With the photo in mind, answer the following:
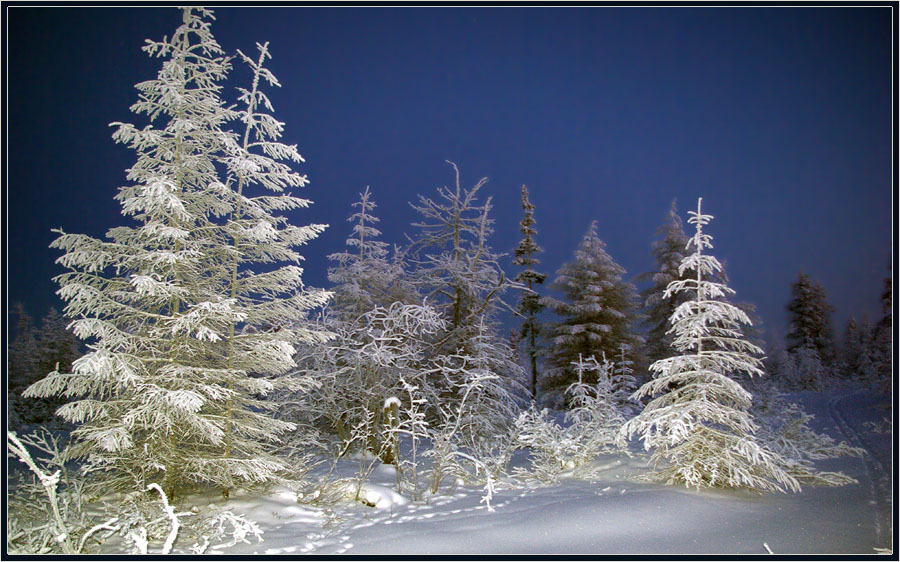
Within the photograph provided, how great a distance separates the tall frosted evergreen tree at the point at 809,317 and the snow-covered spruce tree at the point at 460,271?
26.9 metres

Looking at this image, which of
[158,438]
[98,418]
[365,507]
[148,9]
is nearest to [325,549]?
[365,507]

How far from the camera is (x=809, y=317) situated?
102ft

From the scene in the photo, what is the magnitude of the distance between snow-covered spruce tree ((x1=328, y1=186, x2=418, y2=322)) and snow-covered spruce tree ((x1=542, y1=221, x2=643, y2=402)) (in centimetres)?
816

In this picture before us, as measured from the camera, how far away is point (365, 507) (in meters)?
7.41

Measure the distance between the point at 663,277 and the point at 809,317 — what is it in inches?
714

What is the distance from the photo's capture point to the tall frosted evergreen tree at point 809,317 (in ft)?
101

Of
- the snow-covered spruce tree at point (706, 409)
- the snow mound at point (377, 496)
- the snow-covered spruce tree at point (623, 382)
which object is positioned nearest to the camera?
the snow-covered spruce tree at point (706, 409)

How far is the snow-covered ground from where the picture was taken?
197 inches

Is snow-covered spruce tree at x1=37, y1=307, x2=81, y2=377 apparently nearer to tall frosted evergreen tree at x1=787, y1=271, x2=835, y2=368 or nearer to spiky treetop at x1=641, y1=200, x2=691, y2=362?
spiky treetop at x1=641, y1=200, x2=691, y2=362

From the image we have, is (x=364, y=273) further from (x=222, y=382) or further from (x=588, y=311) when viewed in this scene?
(x=588, y=311)

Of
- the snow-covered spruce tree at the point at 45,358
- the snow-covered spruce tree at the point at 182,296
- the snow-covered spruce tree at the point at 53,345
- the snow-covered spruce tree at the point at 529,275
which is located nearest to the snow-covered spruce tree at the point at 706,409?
the snow-covered spruce tree at the point at 182,296

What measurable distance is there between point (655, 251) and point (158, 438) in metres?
22.3

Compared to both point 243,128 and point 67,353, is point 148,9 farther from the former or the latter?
point 67,353

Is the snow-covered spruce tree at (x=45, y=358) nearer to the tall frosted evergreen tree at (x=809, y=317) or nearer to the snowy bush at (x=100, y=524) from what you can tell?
the snowy bush at (x=100, y=524)
